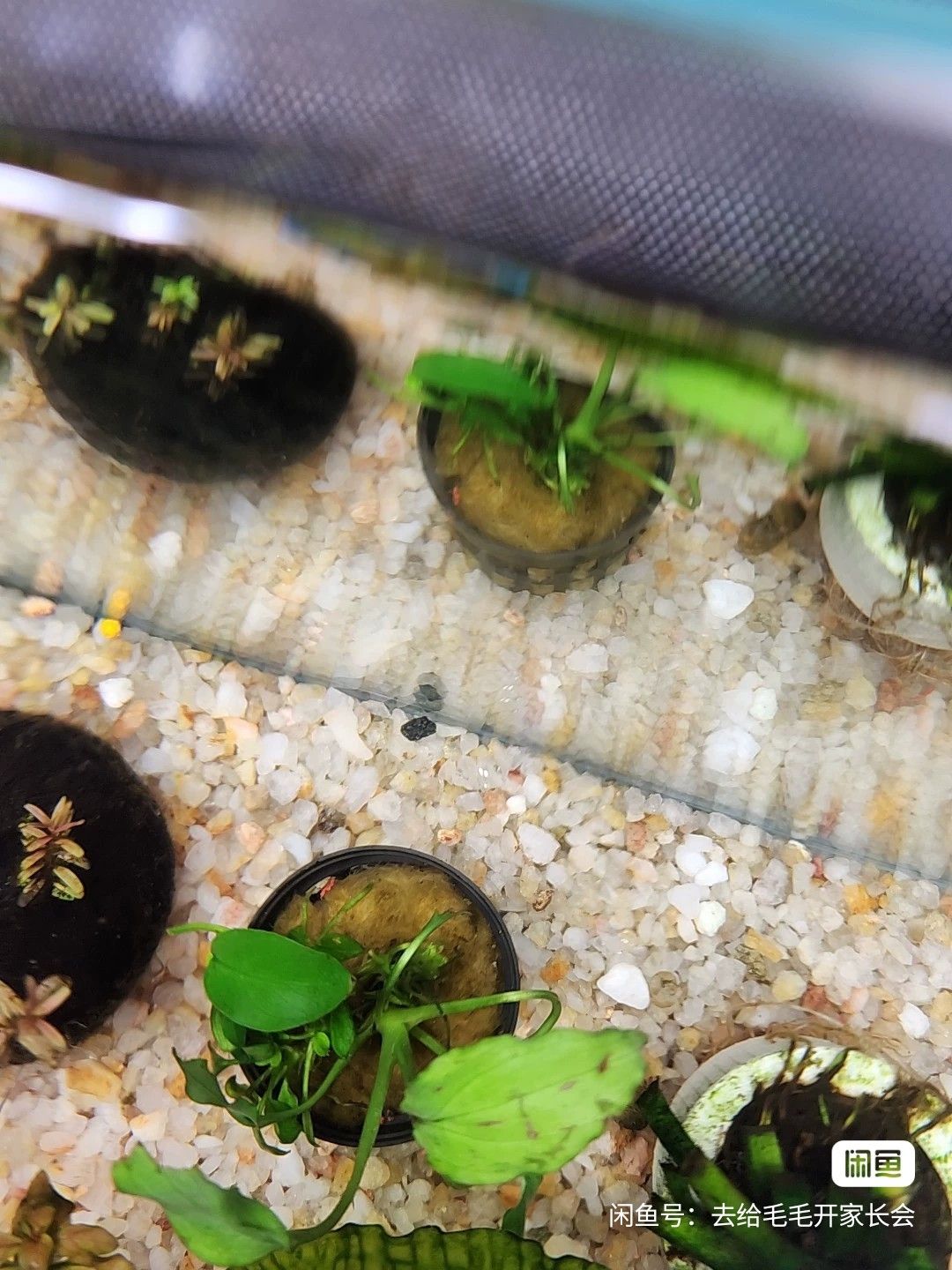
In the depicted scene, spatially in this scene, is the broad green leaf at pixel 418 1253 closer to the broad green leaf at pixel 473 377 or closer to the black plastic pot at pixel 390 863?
the black plastic pot at pixel 390 863

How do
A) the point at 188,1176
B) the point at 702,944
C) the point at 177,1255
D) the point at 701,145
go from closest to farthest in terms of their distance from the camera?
the point at 701,145 → the point at 188,1176 → the point at 177,1255 → the point at 702,944

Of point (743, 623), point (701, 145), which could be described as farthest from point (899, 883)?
point (701, 145)

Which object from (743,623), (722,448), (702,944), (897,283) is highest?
(897,283)

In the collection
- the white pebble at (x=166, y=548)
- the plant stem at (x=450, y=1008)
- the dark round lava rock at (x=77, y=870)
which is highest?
the white pebble at (x=166, y=548)

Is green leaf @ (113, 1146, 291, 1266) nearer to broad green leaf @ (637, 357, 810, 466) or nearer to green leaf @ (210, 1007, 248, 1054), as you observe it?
green leaf @ (210, 1007, 248, 1054)

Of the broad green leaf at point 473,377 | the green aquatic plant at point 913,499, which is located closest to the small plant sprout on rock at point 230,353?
the broad green leaf at point 473,377

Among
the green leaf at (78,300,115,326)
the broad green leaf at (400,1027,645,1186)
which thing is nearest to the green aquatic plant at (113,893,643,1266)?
the broad green leaf at (400,1027,645,1186)

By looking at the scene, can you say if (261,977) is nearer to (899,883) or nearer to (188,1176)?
(188,1176)
